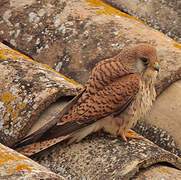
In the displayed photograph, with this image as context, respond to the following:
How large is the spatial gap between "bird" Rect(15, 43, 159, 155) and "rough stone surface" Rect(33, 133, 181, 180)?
11 centimetres

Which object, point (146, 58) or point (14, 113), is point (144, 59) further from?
point (14, 113)

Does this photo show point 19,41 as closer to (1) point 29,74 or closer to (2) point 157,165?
(1) point 29,74

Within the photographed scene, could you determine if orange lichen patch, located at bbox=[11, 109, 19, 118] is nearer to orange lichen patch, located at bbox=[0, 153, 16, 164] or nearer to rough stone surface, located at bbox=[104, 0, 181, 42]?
orange lichen patch, located at bbox=[0, 153, 16, 164]

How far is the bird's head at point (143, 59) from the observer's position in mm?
3510

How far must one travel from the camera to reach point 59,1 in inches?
191

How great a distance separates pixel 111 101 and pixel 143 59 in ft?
1.74

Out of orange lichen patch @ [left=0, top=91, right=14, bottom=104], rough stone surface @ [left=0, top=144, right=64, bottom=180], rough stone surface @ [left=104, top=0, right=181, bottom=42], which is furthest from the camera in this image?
rough stone surface @ [left=104, top=0, right=181, bottom=42]

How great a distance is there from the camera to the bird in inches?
124

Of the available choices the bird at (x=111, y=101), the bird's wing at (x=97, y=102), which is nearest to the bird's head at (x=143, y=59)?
the bird at (x=111, y=101)

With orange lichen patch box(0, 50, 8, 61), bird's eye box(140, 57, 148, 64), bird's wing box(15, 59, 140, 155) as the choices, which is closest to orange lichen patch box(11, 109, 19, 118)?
bird's wing box(15, 59, 140, 155)

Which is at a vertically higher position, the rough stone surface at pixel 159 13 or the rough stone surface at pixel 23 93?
the rough stone surface at pixel 159 13

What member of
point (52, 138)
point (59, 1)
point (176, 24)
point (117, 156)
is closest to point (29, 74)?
point (52, 138)

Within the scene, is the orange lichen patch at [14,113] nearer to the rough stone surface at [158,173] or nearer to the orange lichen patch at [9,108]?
the orange lichen patch at [9,108]

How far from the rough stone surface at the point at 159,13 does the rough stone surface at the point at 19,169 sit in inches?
133
